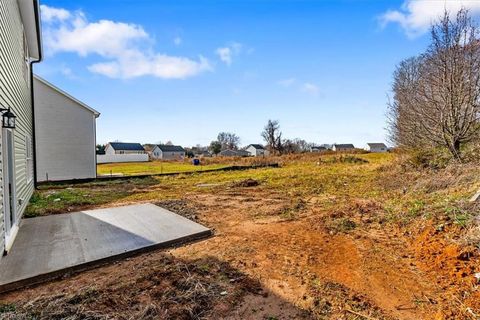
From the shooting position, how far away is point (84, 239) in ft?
13.1

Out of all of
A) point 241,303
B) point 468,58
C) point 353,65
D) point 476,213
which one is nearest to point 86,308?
point 241,303

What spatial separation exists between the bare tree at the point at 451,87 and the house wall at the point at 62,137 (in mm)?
14480

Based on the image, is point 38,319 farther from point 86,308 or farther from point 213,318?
point 213,318

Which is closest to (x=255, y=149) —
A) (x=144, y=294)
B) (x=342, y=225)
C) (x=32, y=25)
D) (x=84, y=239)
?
(x=32, y=25)

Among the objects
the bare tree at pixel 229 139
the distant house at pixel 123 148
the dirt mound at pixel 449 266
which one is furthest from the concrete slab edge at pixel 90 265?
the bare tree at pixel 229 139

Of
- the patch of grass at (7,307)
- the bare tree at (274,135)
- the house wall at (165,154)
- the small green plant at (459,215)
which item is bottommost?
the patch of grass at (7,307)

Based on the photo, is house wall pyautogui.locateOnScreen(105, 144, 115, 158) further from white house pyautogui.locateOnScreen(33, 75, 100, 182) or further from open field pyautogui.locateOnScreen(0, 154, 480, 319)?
open field pyautogui.locateOnScreen(0, 154, 480, 319)

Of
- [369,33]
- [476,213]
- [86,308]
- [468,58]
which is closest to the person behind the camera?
[86,308]

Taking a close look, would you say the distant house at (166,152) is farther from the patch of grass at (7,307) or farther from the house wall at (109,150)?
the patch of grass at (7,307)

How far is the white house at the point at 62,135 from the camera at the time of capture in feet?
37.3

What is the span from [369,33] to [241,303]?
10121 mm

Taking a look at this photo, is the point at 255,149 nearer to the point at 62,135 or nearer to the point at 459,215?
the point at 62,135

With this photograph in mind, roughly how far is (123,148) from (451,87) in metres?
46.7

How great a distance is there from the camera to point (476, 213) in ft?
12.6
